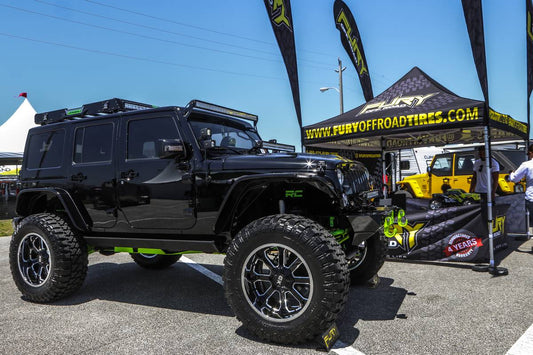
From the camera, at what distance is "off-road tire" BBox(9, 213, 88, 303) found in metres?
4.22

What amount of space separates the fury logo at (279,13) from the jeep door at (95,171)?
5.93 m

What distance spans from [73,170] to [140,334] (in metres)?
2.11

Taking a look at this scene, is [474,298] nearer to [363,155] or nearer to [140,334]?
[140,334]

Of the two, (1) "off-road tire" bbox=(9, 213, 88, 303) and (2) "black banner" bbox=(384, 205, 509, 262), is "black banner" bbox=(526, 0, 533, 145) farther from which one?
(1) "off-road tire" bbox=(9, 213, 88, 303)

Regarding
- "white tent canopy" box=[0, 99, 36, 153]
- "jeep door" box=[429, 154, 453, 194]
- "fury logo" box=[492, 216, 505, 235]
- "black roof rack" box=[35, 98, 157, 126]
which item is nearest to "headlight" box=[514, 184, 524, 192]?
"jeep door" box=[429, 154, 453, 194]

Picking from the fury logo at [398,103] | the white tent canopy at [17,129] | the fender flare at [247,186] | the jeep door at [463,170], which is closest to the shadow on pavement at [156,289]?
the fender flare at [247,186]


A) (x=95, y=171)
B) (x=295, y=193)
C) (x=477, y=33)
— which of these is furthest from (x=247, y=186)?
(x=477, y=33)

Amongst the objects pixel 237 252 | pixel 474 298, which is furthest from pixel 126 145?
pixel 474 298

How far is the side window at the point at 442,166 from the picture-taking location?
12242 mm

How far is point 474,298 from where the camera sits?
4.12 metres

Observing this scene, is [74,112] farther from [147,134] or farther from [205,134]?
[205,134]

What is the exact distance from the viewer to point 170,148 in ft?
11.6

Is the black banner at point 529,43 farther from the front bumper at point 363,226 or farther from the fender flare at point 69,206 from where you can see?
the fender flare at point 69,206

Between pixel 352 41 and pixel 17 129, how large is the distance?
59.3ft
